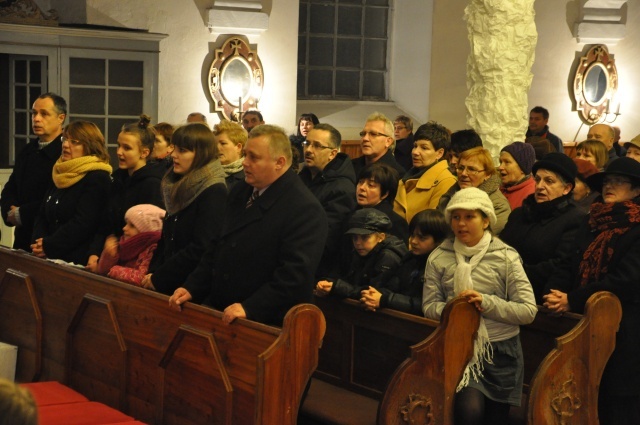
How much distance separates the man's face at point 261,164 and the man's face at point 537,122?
757cm

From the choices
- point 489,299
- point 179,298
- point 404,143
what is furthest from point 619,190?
A: point 404,143

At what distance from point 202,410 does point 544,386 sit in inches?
57.2

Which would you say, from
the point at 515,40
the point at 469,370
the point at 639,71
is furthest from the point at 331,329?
the point at 639,71

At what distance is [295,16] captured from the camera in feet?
39.7

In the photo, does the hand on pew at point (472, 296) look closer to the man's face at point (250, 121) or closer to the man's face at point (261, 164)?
the man's face at point (261, 164)

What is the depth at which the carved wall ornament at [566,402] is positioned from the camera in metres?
4.54

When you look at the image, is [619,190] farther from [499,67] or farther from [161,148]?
[499,67]

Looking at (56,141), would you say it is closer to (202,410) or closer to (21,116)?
(202,410)

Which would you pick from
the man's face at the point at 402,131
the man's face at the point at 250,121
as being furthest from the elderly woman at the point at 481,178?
the man's face at the point at 250,121

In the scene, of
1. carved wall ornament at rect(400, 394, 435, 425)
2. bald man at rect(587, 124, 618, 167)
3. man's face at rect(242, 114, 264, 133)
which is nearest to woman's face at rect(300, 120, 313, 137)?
man's face at rect(242, 114, 264, 133)

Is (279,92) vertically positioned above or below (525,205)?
above

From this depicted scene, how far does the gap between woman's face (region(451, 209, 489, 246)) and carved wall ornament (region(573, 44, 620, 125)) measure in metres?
10.1

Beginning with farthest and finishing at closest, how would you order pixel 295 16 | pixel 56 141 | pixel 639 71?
pixel 639 71 < pixel 295 16 < pixel 56 141

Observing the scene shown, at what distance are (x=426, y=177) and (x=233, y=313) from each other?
91.9 inches
